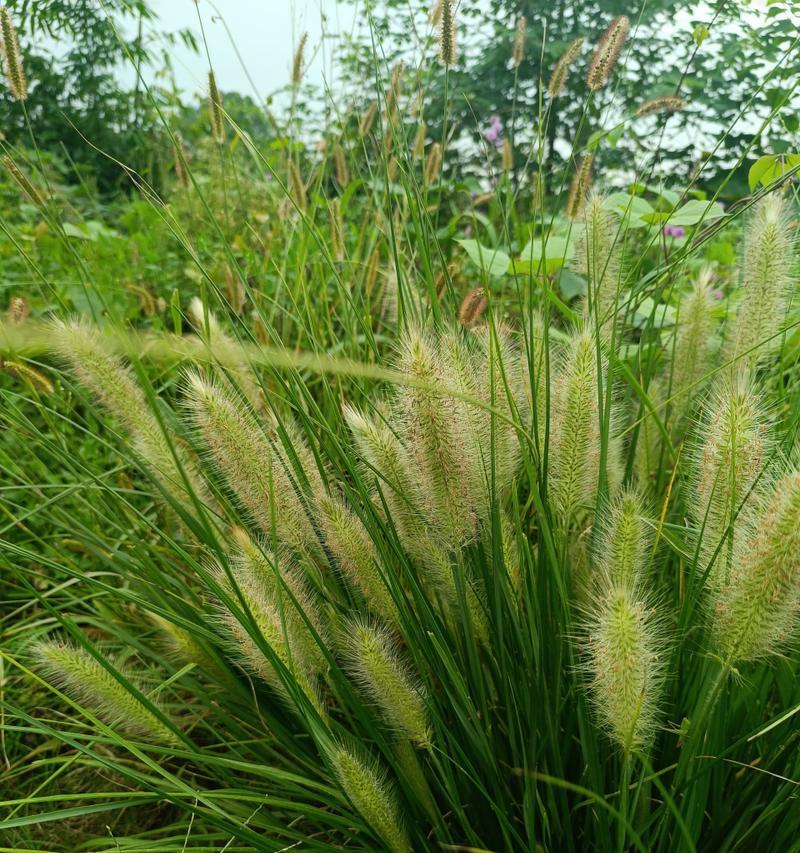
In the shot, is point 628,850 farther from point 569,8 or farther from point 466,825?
point 569,8

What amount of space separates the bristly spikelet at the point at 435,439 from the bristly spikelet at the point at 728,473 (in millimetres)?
310

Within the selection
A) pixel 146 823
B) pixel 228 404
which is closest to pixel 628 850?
pixel 228 404

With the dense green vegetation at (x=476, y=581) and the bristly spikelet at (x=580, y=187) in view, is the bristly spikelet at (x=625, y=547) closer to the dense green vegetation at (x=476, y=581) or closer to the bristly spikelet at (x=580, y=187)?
the dense green vegetation at (x=476, y=581)

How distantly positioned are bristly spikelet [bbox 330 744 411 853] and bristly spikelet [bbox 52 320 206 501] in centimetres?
42

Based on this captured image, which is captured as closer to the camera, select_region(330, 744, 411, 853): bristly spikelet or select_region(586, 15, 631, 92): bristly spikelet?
select_region(330, 744, 411, 853): bristly spikelet

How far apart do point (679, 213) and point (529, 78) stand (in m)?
8.87

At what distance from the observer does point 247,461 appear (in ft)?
3.47

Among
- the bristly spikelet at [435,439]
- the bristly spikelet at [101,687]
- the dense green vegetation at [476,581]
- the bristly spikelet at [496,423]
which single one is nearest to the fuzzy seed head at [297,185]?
the dense green vegetation at [476,581]

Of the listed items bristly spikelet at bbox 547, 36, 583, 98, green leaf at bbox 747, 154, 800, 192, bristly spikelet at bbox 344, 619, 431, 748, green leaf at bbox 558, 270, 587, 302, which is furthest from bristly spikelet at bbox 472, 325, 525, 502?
green leaf at bbox 558, 270, 587, 302

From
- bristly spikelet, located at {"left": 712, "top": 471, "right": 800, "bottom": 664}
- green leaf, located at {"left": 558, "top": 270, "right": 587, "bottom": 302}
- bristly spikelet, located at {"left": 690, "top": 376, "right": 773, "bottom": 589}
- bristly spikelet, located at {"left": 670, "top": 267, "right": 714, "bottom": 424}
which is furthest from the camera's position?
green leaf, located at {"left": 558, "top": 270, "right": 587, "bottom": 302}

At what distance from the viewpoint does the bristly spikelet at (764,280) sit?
121 cm

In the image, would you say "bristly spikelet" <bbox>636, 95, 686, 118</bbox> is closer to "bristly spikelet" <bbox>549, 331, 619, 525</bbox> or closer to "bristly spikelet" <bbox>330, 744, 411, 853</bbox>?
"bristly spikelet" <bbox>549, 331, 619, 525</bbox>

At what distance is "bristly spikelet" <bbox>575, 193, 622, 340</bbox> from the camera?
1221 mm

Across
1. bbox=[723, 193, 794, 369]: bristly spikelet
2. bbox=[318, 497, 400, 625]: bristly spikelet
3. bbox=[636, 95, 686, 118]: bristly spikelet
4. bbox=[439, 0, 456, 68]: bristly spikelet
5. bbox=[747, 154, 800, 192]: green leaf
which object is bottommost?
bbox=[318, 497, 400, 625]: bristly spikelet
